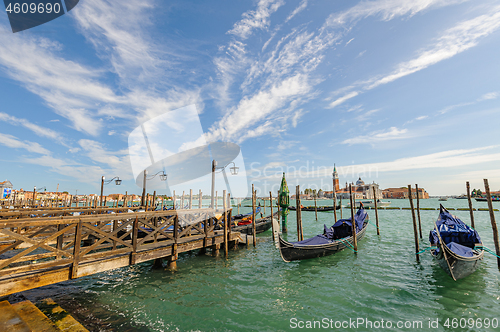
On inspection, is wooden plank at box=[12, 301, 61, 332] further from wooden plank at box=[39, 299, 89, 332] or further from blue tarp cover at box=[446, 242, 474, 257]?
blue tarp cover at box=[446, 242, 474, 257]

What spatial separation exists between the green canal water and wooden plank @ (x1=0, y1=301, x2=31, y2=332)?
164 cm

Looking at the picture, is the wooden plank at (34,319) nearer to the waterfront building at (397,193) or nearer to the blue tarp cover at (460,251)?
the blue tarp cover at (460,251)

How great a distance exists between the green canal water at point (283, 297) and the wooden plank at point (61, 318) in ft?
1.63

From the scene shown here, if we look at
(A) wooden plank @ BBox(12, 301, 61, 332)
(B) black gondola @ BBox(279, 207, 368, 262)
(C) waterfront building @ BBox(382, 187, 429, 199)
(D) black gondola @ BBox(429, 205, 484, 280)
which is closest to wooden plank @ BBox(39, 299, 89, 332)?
(A) wooden plank @ BBox(12, 301, 61, 332)

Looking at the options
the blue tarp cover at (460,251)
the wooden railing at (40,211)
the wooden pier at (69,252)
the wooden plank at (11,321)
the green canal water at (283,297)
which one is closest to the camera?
the wooden plank at (11,321)

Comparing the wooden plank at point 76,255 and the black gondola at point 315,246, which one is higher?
the wooden plank at point 76,255

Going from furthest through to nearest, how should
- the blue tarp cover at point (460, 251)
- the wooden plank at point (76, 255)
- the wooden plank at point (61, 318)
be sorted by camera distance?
1. the blue tarp cover at point (460, 251)
2. the wooden plank at point (76, 255)
3. the wooden plank at point (61, 318)

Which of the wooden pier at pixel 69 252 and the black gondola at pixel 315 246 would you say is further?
the black gondola at pixel 315 246

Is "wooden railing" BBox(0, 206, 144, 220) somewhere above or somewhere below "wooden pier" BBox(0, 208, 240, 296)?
above

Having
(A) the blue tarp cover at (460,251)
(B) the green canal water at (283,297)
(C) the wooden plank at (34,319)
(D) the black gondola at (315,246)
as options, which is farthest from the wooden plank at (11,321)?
(A) the blue tarp cover at (460,251)

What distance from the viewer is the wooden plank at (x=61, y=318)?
378cm

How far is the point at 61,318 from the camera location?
14.6 ft

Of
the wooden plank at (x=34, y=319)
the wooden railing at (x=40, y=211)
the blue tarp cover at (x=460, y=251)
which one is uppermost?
the wooden railing at (x=40, y=211)

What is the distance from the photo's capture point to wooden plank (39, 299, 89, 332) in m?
3.78
